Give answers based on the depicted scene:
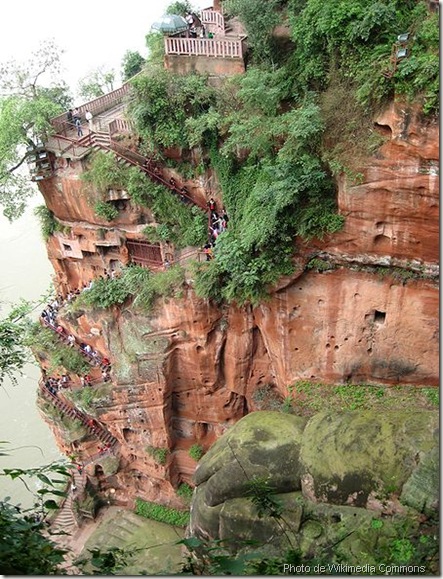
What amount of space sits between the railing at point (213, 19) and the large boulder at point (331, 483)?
1293cm

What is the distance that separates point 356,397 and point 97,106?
14.7 m

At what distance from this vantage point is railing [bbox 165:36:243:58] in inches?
638

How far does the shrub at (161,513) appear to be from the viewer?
19781 mm

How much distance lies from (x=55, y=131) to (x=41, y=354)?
8.49m

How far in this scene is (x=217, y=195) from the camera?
57.0 ft

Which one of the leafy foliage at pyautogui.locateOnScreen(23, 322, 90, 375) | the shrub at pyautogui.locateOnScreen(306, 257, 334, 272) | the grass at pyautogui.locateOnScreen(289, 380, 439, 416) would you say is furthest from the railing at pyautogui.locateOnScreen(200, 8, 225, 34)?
the leafy foliage at pyautogui.locateOnScreen(23, 322, 90, 375)

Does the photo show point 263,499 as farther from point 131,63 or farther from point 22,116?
point 131,63

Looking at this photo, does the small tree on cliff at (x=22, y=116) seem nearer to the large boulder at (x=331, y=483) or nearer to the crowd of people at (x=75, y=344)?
the crowd of people at (x=75, y=344)

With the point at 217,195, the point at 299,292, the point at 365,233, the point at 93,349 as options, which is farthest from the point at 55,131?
the point at 365,233

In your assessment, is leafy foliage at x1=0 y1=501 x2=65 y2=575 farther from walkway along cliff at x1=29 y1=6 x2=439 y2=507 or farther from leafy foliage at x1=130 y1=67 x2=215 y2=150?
leafy foliage at x1=130 y1=67 x2=215 y2=150

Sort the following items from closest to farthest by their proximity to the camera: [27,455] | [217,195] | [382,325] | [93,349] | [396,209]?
[396,209] < [382,325] < [217,195] < [93,349] < [27,455]

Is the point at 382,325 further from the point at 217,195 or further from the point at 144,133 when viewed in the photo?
the point at 144,133

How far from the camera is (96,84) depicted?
23406mm

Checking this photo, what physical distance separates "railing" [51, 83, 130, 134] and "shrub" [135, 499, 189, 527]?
1426 centimetres
